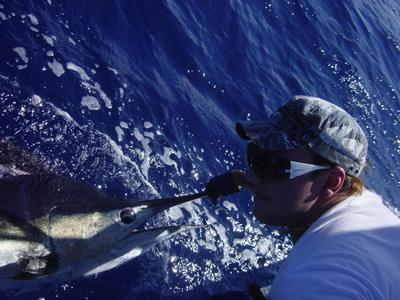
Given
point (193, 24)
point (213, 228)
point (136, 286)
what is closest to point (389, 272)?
point (136, 286)

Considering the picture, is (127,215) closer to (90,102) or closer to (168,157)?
(168,157)

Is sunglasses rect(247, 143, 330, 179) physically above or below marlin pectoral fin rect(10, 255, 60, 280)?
below

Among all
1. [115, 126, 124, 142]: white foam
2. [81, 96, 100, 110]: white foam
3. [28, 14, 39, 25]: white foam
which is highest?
[28, 14, 39, 25]: white foam

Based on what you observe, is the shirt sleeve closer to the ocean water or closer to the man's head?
the man's head

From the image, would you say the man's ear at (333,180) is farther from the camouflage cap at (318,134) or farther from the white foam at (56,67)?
the white foam at (56,67)

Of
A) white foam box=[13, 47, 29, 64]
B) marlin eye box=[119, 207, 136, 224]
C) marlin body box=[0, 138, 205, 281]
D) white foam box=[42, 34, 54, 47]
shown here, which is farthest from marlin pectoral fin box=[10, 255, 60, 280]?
white foam box=[42, 34, 54, 47]

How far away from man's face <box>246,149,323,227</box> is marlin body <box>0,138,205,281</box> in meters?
0.51

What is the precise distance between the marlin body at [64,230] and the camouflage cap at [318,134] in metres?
0.73

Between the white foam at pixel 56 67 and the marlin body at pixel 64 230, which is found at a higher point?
A: the white foam at pixel 56 67

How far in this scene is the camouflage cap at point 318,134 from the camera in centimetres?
190

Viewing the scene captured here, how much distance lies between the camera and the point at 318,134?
1.90 meters

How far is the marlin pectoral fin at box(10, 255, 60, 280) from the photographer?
2.29 metres

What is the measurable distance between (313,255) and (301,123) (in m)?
0.72

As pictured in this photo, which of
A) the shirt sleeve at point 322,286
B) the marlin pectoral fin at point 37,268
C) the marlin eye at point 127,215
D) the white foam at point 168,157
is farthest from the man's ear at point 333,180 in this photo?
the white foam at point 168,157
